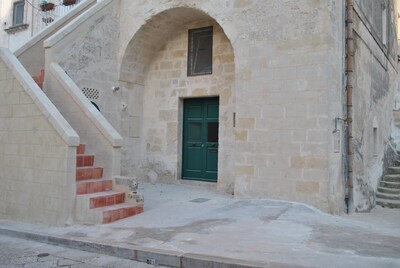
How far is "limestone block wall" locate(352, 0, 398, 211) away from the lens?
8.70 meters

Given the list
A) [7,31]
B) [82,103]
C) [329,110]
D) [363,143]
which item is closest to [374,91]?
[363,143]

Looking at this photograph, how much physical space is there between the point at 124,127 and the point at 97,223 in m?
4.33

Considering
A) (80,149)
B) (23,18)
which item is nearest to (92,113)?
(80,149)

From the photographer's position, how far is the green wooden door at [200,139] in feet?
30.9

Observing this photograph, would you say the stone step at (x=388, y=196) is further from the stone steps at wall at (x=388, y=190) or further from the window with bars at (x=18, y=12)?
the window with bars at (x=18, y=12)

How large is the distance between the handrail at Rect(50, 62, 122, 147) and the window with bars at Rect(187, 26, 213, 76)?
331 centimetres

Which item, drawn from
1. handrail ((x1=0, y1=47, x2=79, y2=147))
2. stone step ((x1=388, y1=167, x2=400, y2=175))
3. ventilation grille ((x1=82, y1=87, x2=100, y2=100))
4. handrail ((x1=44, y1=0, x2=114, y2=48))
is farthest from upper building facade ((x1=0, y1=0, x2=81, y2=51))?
stone step ((x1=388, y1=167, x2=400, y2=175))

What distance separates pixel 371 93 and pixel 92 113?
7433 mm

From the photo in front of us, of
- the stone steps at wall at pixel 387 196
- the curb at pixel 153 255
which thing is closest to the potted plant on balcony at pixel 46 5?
the curb at pixel 153 255

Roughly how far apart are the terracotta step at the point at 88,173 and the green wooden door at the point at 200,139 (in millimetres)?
3330

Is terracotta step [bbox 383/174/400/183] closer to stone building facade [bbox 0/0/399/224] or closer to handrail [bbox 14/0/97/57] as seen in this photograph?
stone building facade [bbox 0/0/399/224]

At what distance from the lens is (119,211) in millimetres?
6066

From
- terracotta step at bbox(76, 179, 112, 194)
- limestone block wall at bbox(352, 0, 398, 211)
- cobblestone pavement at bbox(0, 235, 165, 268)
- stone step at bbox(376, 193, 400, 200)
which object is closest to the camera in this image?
cobblestone pavement at bbox(0, 235, 165, 268)

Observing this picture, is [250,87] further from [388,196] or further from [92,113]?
[388,196]
